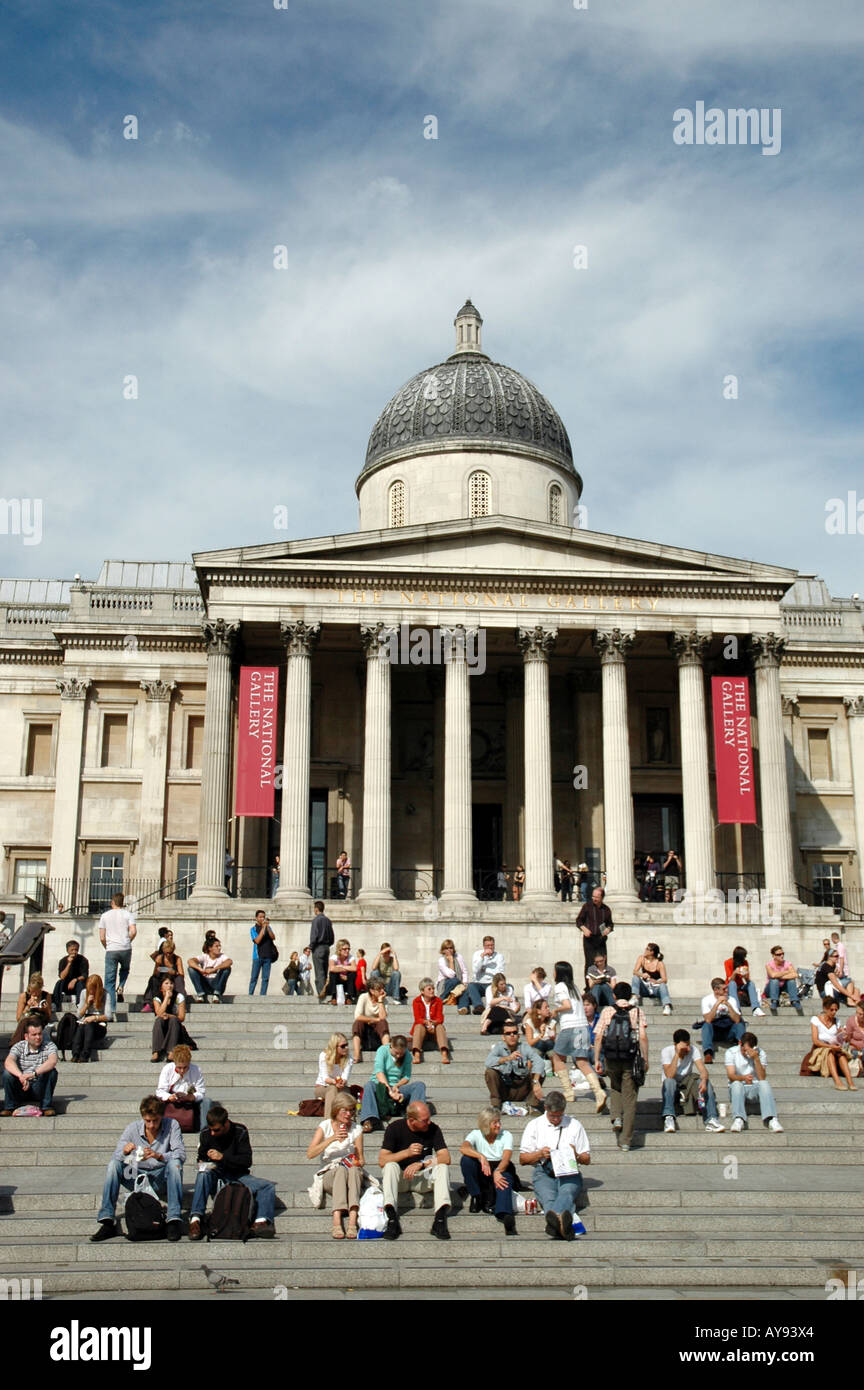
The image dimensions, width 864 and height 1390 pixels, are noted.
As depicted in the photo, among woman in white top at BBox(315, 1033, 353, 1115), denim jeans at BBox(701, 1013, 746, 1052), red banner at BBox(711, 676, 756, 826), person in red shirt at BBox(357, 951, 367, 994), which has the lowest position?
woman in white top at BBox(315, 1033, 353, 1115)

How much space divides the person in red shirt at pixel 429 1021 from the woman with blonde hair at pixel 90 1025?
15.9 feet

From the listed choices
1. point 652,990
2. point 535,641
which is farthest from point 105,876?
point 652,990

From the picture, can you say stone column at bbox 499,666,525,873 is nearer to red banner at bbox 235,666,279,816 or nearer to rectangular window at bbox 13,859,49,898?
red banner at bbox 235,666,279,816

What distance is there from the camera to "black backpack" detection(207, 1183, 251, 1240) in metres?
13.5

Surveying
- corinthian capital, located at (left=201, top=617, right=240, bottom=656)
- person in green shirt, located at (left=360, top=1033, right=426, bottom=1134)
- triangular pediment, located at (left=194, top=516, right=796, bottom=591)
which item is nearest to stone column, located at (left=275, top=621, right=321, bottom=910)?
corinthian capital, located at (left=201, top=617, right=240, bottom=656)

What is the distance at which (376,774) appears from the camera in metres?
35.4

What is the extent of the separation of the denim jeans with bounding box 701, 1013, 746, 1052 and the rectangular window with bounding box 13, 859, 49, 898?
25.1 m

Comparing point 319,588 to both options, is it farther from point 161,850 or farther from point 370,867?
point 161,850

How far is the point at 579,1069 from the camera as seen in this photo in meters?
19.3

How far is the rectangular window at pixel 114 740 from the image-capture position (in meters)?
42.2
